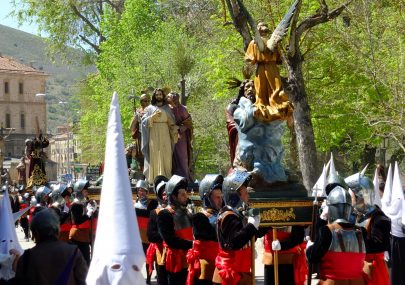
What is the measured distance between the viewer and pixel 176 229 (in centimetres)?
1283

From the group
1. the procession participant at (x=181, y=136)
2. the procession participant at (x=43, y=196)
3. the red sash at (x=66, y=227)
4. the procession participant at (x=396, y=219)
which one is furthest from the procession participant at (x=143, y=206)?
the procession participant at (x=396, y=219)

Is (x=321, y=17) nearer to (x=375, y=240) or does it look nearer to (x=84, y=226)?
(x=84, y=226)

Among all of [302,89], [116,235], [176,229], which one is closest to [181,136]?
[302,89]

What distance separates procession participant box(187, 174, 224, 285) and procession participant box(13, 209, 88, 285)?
296cm

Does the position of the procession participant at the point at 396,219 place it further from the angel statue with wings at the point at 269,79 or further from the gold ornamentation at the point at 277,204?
the gold ornamentation at the point at 277,204

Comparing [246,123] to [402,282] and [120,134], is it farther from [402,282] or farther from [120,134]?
[120,134]

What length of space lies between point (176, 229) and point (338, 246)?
10.4 ft

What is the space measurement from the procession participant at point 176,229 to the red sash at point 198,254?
1.69ft

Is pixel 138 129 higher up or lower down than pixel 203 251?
higher up

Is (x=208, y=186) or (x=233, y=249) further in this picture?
(x=208, y=186)

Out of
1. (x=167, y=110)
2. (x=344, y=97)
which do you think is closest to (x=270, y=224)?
(x=167, y=110)

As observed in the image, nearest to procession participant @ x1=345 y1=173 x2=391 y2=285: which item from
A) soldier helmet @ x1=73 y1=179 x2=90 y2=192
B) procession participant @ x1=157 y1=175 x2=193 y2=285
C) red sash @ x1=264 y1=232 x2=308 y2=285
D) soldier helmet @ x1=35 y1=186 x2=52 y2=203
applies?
red sash @ x1=264 y1=232 x2=308 y2=285

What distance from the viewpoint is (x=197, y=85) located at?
40.2m

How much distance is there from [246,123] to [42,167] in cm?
2128
